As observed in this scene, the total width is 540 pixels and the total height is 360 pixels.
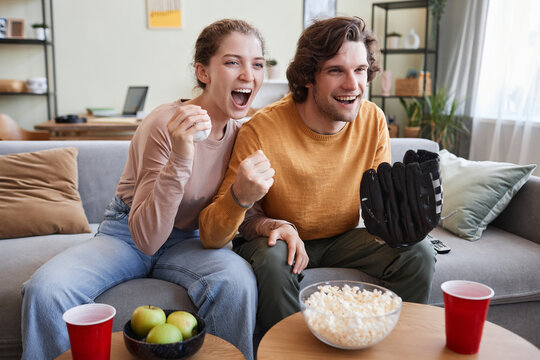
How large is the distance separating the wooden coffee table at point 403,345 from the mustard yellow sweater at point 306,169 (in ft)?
1.82

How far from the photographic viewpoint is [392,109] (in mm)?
4992

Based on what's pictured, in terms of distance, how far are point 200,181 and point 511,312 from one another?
117 centimetres

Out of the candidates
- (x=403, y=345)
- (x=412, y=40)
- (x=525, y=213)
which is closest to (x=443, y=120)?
(x=412, y=40)

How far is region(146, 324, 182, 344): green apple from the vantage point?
86 cm

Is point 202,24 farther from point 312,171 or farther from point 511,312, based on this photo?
point 511,312

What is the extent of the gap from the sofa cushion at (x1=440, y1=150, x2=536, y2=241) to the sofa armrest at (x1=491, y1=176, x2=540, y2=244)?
4 centimetres

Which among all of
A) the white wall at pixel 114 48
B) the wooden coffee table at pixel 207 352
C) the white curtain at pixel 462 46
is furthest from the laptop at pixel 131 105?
the wooden coffee table at pixel 207 352

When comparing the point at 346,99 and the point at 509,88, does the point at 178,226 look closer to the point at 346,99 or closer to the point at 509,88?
the point at 346,99

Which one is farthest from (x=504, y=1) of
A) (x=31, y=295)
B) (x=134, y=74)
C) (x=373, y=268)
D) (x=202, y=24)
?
(x=31, y=295)

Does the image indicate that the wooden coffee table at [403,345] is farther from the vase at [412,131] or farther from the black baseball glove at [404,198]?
the vase at [412,131]

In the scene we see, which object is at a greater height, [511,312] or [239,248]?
Result: [239,248]

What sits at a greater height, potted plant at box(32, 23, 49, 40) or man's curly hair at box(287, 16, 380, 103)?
potted plant at box(32, 23, 49, 40)

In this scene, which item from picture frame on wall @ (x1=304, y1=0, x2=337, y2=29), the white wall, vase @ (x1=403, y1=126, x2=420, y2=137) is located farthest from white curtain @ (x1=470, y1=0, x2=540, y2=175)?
picture frame on wall @ (x1=304, y1=0, x2=337, y2=29)

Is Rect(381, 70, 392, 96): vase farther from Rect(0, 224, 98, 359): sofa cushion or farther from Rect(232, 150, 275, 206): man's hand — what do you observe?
Rect(232, 150, 275, 206): man's hand
